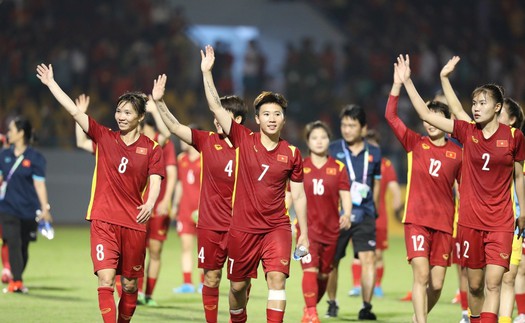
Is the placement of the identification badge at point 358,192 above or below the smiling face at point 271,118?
below

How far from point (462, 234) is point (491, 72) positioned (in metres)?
21.0

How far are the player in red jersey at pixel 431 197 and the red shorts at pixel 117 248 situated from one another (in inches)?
108

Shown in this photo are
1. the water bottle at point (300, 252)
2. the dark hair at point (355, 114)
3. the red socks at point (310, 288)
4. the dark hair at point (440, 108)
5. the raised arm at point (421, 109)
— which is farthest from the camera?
the dark hair at point (355, 114)

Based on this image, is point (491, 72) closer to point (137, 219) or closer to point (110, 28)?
point (110, 28)

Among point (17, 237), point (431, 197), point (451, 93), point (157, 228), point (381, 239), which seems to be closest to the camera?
point (451, 93)

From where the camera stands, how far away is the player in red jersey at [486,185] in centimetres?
953

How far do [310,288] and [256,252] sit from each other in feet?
7.76

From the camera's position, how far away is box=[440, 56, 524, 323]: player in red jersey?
9906 mm

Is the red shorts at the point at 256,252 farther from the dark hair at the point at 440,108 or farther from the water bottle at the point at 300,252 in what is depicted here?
the dark hair at the point at 440,108

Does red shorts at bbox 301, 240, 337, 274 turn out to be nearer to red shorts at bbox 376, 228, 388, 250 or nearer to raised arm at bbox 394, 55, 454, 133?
raised arm at bbox 394, 55, 454, 133

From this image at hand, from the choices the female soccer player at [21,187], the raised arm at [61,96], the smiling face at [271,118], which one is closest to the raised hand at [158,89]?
the raised arm at [61,96]

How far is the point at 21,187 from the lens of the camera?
1434 cm

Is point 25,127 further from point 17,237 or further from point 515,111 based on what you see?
point 515,111

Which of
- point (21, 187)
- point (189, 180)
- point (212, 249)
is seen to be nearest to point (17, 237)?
point (21, 187)
